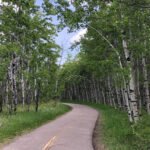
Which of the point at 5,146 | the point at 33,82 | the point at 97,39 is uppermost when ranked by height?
the point at 97,39

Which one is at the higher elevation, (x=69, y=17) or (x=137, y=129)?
(x=69, y=17)

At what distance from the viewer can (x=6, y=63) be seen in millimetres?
35219

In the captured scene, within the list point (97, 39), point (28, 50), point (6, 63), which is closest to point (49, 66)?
point (28, 50)

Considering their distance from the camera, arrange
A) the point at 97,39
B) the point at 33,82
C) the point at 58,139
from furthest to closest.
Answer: the point at 33,82, the point at 97,39, the point at 58,139

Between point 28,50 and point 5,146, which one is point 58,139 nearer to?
point 5,146

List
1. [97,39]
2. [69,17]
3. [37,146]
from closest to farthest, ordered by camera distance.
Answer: [37,146]
[69,17]
[97,39]

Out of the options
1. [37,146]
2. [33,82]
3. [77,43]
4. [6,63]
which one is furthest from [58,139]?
[33,82]

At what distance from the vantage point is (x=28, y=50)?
1587 inches

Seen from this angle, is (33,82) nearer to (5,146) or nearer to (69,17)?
(69,17)

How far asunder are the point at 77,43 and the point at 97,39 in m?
4.33

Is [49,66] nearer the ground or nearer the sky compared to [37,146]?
nearer the sky

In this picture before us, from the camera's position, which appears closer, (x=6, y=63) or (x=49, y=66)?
(x=6, y=63)

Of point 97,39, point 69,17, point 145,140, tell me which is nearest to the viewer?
point 145,140

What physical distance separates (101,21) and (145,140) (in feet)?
34.3
